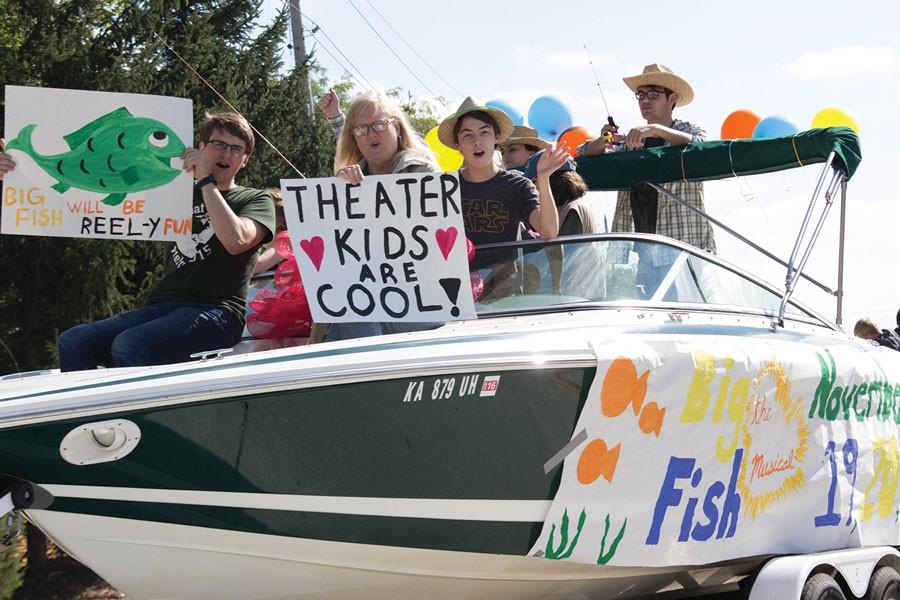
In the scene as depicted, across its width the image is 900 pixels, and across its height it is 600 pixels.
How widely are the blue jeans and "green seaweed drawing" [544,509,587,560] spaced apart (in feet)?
5.88

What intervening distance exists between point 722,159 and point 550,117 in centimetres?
318

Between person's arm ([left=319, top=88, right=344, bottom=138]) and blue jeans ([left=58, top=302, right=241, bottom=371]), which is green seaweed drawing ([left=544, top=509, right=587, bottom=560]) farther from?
person's arm ([left=319, top=88, right=344, bottom=138])

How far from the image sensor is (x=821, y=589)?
452 cm

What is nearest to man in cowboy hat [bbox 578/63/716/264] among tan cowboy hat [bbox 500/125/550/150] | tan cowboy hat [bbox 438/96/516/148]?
tan cowboy hat [bbox 500/125/550/150]

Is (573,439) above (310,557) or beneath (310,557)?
above

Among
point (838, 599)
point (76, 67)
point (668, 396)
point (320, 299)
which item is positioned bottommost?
point (838, 599)

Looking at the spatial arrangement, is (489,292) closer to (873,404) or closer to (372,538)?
(372,538)

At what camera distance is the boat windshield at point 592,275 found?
183 inches

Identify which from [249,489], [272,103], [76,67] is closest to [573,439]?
[249,489]

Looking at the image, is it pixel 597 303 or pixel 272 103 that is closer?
pixel 597 303

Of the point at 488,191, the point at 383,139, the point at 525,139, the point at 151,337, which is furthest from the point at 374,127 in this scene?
the point at 525,139

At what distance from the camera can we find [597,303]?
14.7 feet

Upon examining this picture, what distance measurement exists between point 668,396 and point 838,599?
1305 mm

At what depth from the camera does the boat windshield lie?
464 cm
